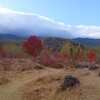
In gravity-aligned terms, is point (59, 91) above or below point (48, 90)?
above

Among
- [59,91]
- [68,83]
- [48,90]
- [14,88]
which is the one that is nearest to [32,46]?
[14,88]

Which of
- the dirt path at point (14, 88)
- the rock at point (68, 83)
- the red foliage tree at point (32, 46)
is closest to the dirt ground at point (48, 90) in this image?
the dirt path at point (14, 88)

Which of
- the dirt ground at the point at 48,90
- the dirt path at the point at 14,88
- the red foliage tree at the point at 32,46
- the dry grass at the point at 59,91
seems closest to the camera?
the dry grass at the point at 59,91

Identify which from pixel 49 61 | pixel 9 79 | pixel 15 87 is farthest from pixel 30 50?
pixel 15 87

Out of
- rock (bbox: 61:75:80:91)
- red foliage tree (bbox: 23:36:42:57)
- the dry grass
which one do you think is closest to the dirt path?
the dry grass

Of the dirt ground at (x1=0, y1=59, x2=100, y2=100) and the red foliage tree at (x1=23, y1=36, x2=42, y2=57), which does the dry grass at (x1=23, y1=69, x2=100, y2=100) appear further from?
the red foliage tree at (x1=23, y1=36, x2=42, y2=57)

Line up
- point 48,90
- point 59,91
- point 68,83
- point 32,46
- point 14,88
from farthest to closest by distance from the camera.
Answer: point 32,46
point 14,88
point 48,90
point 68,83
point 59,91

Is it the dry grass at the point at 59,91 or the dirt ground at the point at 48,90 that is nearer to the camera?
the dry grass at the point at 59,91

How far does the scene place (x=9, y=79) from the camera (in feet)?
96.8

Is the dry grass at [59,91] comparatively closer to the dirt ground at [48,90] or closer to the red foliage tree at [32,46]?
the dirt ground at [48,90]

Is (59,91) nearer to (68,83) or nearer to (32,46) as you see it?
(68,83)

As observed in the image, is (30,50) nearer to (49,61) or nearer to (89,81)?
(49,61)

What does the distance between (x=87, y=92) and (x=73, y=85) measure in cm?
217

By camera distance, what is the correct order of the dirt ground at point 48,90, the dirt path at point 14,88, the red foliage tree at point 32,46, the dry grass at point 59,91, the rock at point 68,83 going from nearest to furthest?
1. the dry grass at point 59,91
2. the dirt ground at point 48,90
3. the rock at point 68,83
4. the dirt path at point 14,88
5. the red foliage tree at point 32,46
